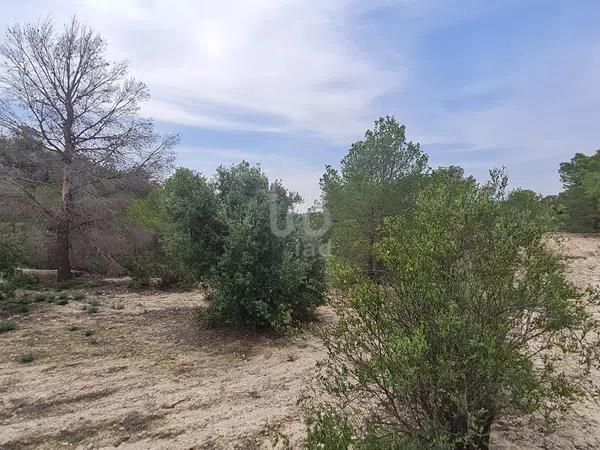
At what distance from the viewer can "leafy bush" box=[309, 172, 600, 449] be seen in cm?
225

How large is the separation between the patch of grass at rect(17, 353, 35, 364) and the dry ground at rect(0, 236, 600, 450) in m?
0.07

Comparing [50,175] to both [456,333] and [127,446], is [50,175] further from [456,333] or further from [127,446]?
[456,333]

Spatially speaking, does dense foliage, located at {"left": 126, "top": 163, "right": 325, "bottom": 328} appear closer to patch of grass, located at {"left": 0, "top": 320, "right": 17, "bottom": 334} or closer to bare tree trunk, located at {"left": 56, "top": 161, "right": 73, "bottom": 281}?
patch of grass, located at {"left": 0, "top": 320, "right": 17, "bottom": 334}

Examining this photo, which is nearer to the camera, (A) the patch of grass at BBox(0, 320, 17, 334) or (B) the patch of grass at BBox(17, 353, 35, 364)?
(B) the patch of grass at BBox(17, 353, 35, 364)

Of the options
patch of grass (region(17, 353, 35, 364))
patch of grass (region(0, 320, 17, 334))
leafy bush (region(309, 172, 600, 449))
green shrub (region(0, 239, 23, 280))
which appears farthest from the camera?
green shrub (region(0, 239, 23, 280))

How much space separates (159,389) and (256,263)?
246 centimetres

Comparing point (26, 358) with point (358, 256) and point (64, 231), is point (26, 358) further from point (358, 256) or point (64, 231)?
point (64, 231)

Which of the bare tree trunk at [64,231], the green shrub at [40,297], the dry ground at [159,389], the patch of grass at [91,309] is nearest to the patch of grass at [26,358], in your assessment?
the dry ground at [159,389]

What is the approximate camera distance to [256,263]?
6.37m

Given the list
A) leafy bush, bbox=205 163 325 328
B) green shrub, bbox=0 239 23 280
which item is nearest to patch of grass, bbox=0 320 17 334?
green shrub, bbox=0 239 23 280

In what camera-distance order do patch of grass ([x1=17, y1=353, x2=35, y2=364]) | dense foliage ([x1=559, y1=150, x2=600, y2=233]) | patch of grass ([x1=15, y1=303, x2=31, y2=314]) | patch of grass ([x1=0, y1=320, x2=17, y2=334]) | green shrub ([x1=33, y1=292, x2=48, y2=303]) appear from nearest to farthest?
patch of grass ([x1=17, y1=353, x2=35, y2=364])
patch of grass ([x1=0, y1=320, x2=17, y2=334])
patch of grass ([x1=15, y1=303, x2=31, y2=314])
green shrub ([x1=33, y1=292, x2=48, y2=303])
dense foliage ([x1=559, y1=150, x2=600, y2=233])

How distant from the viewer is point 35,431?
3.53m

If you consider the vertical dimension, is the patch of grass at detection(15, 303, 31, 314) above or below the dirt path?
above

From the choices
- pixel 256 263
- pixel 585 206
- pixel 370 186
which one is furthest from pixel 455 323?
pixel 585 206
